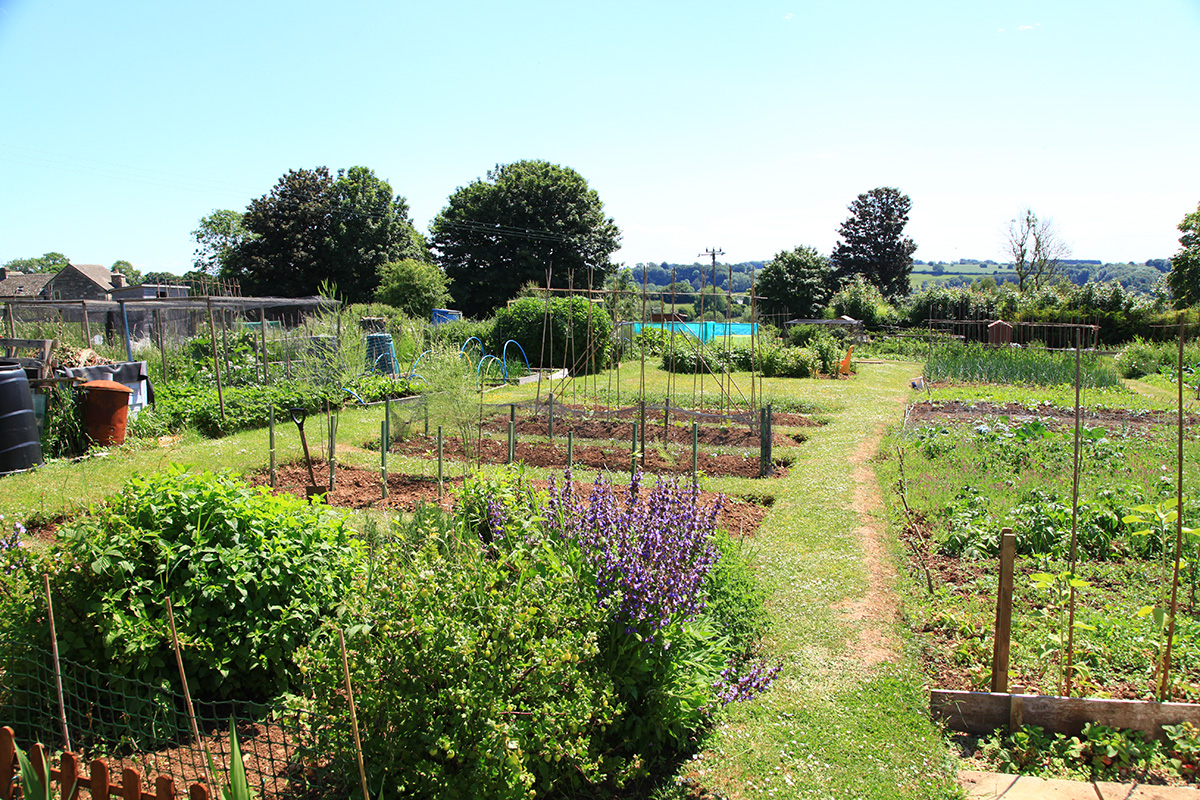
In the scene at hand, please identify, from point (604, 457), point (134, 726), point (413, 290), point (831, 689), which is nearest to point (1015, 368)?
point (604, 457)

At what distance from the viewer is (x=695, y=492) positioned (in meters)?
3.93

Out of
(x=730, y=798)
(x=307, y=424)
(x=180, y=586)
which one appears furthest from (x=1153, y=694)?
(x=307, y=424)

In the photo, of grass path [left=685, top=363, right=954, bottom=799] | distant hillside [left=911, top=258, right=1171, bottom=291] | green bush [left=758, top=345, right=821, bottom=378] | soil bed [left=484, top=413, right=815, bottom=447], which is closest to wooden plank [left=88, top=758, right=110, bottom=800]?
grass path [left=685, top=363, right=954, bottom=799]

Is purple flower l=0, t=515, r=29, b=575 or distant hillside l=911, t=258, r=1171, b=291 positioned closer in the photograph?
purple flower l=0, t=515, r=29, b=575

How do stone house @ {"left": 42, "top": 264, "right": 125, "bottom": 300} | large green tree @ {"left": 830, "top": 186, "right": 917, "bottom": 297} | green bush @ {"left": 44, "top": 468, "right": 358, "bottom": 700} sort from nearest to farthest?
green bush @ {"left": 44, "top": 468, "right": 358, "bottom": 700}, stone house @ {"left": 42, "top": 264, "right": 125, "bottom": 300}, large green tree @ {"left": 830, "top": 186, "right": 917, "bottom": 297}

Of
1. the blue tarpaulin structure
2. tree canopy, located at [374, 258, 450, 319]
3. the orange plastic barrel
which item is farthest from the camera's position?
tree canopy, located at [374, 258, 450, 319]

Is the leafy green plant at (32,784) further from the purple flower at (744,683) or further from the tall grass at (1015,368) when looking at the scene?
the tall grass at (1015,368)

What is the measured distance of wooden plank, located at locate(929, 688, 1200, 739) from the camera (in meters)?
3.37

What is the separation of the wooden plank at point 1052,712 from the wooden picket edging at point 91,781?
3.37 m

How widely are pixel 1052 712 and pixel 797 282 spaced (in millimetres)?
39739

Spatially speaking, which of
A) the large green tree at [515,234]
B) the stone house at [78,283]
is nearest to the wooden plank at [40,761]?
the large green tree at [515,234]

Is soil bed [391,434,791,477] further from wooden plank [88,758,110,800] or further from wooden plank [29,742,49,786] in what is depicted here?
wooden plank [88,758,110,800]

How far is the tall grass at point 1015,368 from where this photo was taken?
17234mm

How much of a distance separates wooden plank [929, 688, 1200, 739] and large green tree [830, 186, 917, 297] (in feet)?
197
